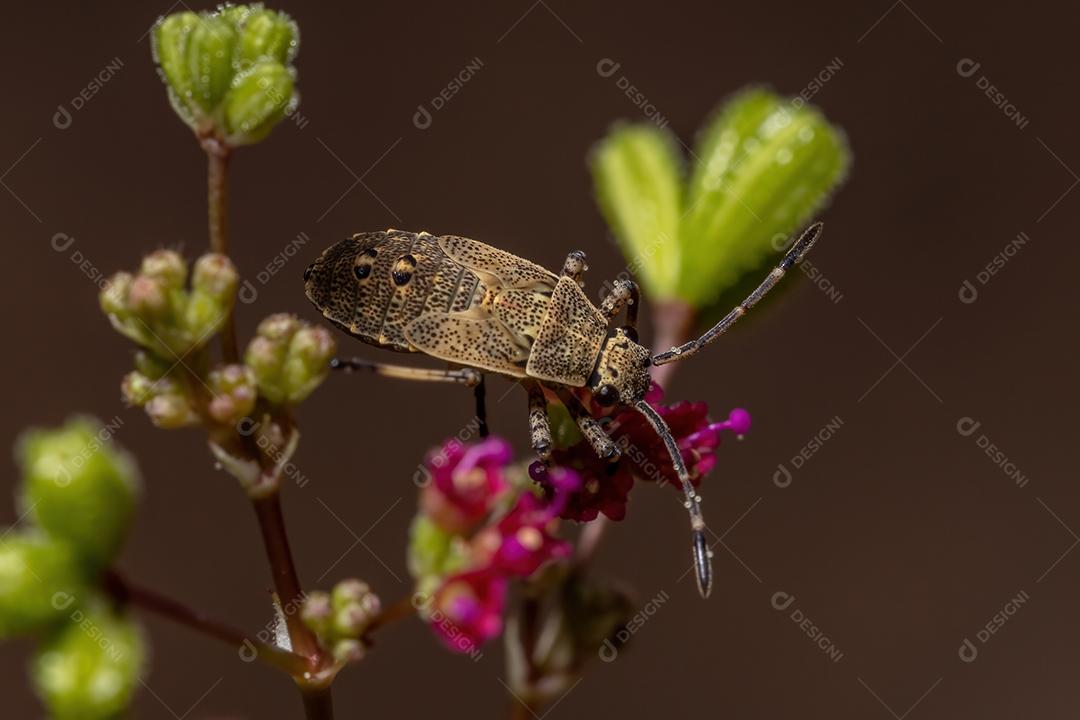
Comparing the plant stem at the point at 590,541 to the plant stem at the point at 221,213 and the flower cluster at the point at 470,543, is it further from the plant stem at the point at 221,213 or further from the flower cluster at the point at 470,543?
the plant stem at the point at 221,213

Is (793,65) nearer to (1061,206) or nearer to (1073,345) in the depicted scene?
(1061,206)

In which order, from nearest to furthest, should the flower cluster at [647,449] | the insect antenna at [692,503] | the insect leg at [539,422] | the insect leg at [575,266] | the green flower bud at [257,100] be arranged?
the green flower bud at [257,100] → the flower cluster at [647,449] → the insect antenna at [692,503] → the insect leg at [539,422] → the insect leg at [575,266]

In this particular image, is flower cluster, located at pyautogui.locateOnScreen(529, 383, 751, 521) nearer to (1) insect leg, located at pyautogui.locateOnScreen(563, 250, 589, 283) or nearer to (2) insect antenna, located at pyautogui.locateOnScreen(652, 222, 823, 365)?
(2) insect antenna, located at pyautogui.locateOnScreen(652, 222, 823, 365)

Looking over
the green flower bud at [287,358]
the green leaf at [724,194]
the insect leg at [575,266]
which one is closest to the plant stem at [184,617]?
the green flower bud at [287,358]

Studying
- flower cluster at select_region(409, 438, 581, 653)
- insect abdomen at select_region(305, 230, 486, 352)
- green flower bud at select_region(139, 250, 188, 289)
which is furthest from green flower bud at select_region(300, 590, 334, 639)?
insect abdomen at select_region(305, 230, 486, 352)

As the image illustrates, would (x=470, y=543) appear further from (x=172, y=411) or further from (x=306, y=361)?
(x=172, y=411)

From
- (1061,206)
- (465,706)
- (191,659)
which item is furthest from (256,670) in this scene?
(1061,206)
